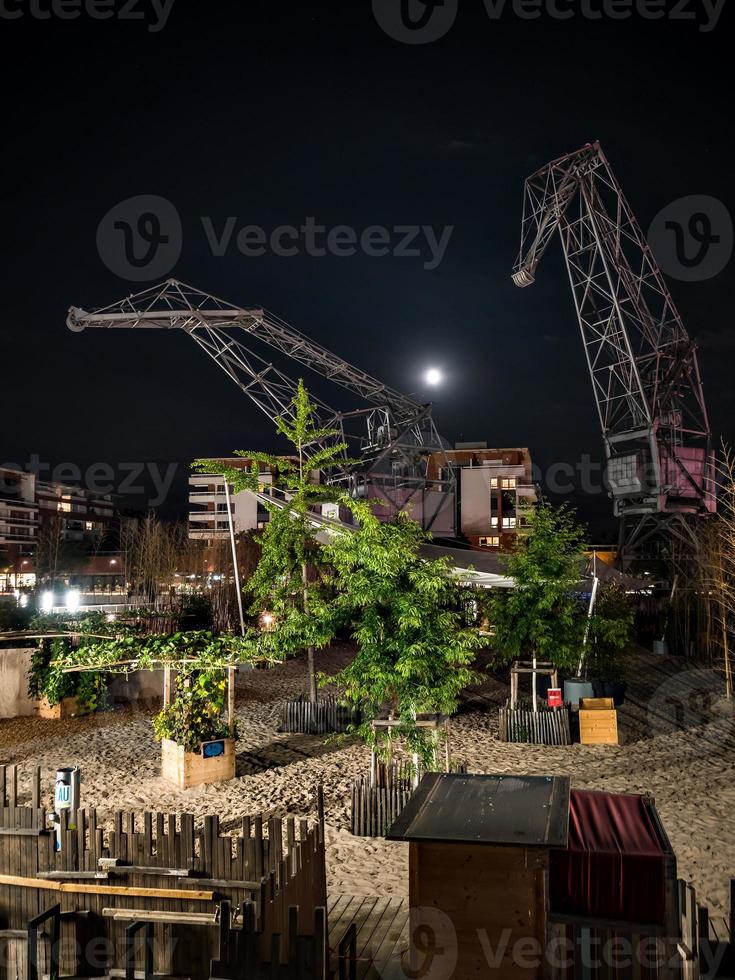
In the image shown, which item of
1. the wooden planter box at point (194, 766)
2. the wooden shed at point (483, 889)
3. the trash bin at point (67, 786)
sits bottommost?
the wooden planter box at point (194, 766)

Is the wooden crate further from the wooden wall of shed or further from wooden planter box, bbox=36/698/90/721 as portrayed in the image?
wooden planter box, bbox=36/698/90/721

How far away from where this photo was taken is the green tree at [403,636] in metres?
10.4

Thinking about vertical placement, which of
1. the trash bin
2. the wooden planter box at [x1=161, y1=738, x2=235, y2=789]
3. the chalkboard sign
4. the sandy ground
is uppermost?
the trash bin

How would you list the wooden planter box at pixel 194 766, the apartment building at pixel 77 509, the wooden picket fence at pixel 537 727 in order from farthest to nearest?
1. the apartment building at pixel 77 509
2. the wooden picket fence at pixel 537 727
3. the wooden planter box at pixel 194 766

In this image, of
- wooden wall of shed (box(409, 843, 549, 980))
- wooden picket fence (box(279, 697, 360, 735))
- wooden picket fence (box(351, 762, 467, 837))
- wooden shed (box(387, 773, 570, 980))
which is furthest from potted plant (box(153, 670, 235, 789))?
wooden wall of shed (box(409, 843, 549, 980))

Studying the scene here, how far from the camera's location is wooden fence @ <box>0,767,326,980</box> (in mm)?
6375

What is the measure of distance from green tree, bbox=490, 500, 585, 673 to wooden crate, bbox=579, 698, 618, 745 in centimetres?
181

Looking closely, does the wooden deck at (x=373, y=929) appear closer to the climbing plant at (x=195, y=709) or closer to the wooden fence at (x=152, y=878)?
the wooden fence at (x=152, y=878)

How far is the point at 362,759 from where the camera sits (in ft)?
A: 46.4

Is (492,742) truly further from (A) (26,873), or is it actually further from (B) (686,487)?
(B) (686,487)

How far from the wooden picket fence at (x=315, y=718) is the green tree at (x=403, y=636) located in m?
5.49

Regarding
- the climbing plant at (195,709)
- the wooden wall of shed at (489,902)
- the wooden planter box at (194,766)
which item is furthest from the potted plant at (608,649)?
the wooden wall of shed at (489,902)

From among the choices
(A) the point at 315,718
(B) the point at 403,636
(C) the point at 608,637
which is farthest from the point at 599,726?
(B) the point at 403,636

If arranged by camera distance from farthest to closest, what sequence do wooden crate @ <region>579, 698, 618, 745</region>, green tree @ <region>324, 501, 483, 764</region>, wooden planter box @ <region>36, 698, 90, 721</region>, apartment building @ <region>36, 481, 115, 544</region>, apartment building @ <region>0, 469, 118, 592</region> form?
apartment building @ <region>36, 481, 115, 544</region> < apartment building @ <region>0, 469, 118, 592</region> < wooden planter box @ <region>36, 698, 90, 721</region> < wooden crate @ <region>579, 698, 618, 745</region> < green tree @ <region>324, 501, 483, 764</region>
